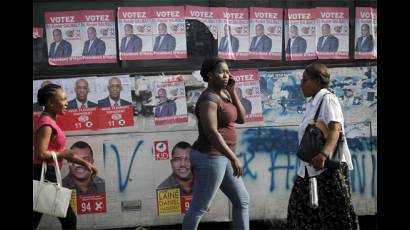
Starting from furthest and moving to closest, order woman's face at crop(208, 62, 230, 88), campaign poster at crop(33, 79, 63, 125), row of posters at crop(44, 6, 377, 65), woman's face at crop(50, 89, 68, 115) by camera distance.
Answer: row of posters at crop(44, 6, 377, 65) → campaign poster at crop(33, 79, 63, 125) → woman's face at crop(208, 62, 230, 88) → woman's face at crop(50, 89, 68, 115)

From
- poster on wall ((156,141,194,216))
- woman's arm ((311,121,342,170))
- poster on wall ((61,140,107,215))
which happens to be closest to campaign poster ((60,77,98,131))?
poster on wall ((61,140,107,215))

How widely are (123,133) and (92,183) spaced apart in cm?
58

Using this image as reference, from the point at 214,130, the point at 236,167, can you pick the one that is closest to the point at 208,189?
the point at 236,167

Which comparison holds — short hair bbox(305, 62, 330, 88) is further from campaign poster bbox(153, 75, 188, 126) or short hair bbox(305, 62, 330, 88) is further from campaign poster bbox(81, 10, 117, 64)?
campaign poster bbox(81, 10, 117, 64)

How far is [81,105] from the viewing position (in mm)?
6668

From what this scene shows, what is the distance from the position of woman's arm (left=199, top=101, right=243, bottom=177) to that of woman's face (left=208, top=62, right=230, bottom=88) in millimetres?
233

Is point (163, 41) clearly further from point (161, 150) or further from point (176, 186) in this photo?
point (176, 186)

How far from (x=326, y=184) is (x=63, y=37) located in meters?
2.98

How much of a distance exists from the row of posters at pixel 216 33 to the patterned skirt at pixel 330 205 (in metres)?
1.94

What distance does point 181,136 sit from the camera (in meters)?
6.76

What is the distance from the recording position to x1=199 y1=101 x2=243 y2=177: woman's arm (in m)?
5.56

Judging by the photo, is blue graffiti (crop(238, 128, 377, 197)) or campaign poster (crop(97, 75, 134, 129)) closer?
campaign poster (crop(97, 75, 134, 129))

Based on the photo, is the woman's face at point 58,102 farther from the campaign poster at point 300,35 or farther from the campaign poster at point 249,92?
the campaign poster at point 300,35
